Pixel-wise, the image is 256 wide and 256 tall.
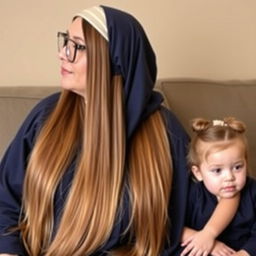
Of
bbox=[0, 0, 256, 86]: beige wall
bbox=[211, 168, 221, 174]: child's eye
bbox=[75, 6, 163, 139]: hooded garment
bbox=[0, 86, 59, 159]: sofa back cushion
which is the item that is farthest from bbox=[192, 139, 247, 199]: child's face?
bbox=[0, 0, 256, 86]: beige wall

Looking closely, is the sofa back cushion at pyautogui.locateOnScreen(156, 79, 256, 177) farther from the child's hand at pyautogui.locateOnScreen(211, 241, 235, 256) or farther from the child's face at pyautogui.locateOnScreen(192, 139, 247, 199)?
the child's hand at pyautogui.locateOnScreen(211, 241, 235, 256)

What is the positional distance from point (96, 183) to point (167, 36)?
3.04 feet

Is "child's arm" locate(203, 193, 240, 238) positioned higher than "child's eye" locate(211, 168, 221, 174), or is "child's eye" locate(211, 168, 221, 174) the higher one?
"child's eye" locate(211, 168, 221, 174)

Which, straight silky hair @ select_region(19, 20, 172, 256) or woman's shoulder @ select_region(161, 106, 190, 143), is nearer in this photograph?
straight silky hair @ select_region(19, 20, 172, 256)

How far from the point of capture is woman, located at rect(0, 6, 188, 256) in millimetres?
1295

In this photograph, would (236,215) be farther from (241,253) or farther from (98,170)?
(98,170)

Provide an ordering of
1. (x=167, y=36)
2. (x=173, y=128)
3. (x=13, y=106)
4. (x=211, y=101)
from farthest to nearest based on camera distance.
A: (x=167, y=36)
(x=211, y=101)
(x=13, y=106)
(x=173, y=128)

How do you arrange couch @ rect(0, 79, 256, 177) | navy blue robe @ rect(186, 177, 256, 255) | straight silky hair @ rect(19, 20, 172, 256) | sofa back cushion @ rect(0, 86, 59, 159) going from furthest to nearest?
1. couch @ rect(0, 79, 256, 177)
2. sofa back cushion @ rect(0, 86, 59, 159)
3. navy blue robe @ rect(186, 177, 256, 255)
4. straight silky hair @ rect(19, 20, 172, 256)

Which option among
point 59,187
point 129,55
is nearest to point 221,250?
point 59,187

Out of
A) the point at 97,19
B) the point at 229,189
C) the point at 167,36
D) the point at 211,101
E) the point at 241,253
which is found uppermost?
the point at 97,19

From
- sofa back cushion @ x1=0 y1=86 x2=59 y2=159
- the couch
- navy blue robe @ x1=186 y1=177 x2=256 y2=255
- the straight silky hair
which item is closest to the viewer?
the straight silky hair

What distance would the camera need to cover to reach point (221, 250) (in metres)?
1.33

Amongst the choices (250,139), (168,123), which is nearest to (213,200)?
(168,123)

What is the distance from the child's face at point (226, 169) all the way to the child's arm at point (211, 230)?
30 mm
